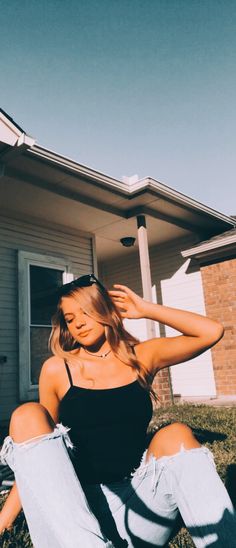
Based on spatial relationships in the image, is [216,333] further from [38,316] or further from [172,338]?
[38,316]

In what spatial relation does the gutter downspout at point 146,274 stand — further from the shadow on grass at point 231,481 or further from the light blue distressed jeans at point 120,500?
the light blue distressed jeans at point 120,500

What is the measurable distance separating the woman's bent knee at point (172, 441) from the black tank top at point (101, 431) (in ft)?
0.38

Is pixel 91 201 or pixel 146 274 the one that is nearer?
pixel 91 201

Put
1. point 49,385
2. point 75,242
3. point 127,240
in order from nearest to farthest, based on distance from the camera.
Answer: point 49,385, point 75,242, point 127,240

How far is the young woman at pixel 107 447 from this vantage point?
1.26 metres

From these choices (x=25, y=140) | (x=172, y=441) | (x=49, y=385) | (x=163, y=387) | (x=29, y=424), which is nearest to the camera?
(x=29, y=424)

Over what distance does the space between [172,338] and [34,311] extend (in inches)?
220

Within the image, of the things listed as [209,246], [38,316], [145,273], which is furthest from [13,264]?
[209,246]

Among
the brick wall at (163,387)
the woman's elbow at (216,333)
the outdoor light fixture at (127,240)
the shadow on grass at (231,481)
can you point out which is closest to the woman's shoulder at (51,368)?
the woman's elbow at (216,333)

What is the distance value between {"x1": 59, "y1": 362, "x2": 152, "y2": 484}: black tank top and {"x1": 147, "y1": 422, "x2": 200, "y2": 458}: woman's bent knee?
117mm

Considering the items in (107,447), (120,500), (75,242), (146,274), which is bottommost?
(120,500)

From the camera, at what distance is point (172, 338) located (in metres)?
1.86

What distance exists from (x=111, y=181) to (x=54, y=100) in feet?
5.50

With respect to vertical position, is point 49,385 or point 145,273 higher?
point 145,273
